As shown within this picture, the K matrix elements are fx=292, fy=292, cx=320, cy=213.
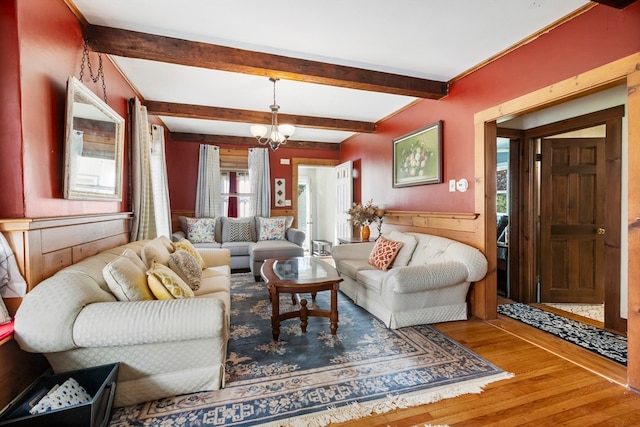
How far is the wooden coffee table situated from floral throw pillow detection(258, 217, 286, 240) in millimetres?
2157

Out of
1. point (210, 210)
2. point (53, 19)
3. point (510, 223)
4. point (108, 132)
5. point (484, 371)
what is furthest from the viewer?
point (210, 210)

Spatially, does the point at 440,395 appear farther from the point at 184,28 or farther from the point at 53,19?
the point at 53,19

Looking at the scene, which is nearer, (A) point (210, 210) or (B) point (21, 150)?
(B) point (21, 150)

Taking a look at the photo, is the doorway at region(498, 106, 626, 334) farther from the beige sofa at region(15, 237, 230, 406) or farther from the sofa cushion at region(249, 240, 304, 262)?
the beige sofa at region(15, 237, 230, 406)

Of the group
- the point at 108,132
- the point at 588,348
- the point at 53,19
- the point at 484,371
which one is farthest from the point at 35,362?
the point at 588,348

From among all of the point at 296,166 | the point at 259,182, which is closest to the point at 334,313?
the point at 259,182

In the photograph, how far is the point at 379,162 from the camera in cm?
482

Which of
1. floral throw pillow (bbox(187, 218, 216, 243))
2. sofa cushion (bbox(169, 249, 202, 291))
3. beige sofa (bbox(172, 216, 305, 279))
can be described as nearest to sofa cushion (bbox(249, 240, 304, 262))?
beige sofa (bbox(172, 216, 305, 279))

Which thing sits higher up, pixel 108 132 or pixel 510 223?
pixel 108 132

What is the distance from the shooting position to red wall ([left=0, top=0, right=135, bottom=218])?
1.55m

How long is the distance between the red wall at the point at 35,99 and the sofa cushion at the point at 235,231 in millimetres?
3002

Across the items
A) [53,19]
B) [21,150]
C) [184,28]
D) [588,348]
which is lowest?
[588,348]

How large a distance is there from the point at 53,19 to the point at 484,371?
11.8 feet

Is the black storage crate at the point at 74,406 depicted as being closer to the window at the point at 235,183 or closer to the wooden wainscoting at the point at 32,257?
the wooden wainscoting at the point at 32,257
